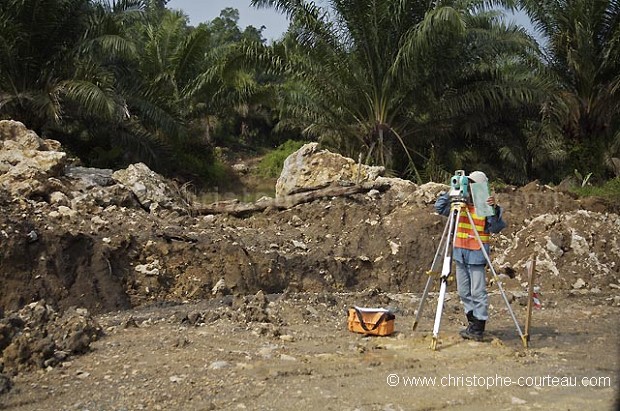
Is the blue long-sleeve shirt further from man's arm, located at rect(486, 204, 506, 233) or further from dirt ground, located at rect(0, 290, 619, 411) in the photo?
dirt ground, located at rect(0, 290, 619, 411)

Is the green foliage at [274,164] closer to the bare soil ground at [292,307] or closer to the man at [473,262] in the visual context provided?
the bare soil ground at [292,307]

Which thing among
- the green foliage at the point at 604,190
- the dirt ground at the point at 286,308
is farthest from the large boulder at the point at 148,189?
the green foliage at the point at 604,190

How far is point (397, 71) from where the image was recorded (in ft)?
45.9

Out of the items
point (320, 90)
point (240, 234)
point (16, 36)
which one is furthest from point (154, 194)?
point (320, 90)

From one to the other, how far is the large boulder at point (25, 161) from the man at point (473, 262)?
20.3 feet

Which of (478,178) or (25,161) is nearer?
(478,178)

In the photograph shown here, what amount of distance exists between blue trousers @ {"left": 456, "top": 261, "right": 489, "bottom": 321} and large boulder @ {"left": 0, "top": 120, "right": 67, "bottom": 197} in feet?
20.4

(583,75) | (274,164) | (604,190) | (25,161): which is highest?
(583,75)

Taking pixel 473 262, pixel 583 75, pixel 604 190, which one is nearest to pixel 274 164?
pixel 583 75

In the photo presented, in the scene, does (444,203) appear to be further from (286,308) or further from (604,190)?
(604,190)

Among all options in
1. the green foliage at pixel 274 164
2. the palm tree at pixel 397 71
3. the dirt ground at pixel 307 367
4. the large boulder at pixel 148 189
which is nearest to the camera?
the dirt ground at pixel 307 367

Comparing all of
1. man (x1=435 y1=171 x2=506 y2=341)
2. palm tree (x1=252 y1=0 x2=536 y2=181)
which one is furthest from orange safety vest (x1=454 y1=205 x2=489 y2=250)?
palm tree (x1=252 y1=0 x2=536 y2=181)

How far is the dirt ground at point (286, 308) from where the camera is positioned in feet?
14.3

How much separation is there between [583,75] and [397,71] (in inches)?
164
